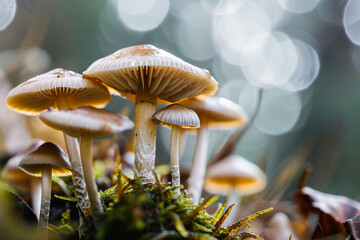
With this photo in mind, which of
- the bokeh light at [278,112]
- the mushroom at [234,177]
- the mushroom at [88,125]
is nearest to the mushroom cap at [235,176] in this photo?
the mushroom at [234,177]

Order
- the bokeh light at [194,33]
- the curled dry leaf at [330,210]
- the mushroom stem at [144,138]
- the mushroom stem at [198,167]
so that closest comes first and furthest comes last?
the mushroom stem at [144,138] < the curled dry leaf at [330,210] < the mushroom stem at [198,167] < the bokeh light at [194,33]

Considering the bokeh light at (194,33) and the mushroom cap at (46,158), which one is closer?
the mushroom cap at (46,158)

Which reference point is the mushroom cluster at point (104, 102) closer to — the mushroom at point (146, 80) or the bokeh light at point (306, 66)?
the mushroom at point (146, 80)

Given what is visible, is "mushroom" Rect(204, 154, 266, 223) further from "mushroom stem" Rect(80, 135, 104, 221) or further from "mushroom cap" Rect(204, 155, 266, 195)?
"mushroom stem" Rect(80, 135, 104, 221)

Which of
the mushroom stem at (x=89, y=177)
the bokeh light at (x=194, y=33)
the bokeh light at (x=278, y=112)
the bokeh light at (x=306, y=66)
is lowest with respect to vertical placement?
the bokeh light at (x=278, y=112)

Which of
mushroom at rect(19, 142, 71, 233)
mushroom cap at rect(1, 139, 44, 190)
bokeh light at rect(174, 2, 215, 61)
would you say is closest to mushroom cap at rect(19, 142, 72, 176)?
mushroom at rect(19, 142, 71, 233)

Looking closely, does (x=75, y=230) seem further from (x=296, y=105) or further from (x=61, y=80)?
(x=296, y=105)

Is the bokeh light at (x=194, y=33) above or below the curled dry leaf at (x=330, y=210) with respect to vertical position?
above
